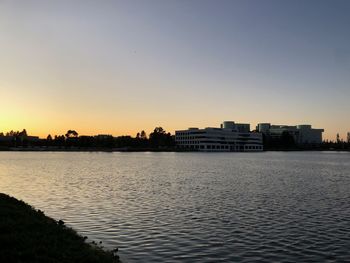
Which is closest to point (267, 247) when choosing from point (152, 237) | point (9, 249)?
point (152, 237)

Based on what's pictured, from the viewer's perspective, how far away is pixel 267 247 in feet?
89.1

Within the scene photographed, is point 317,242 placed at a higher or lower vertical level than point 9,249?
lower

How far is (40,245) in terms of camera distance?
69.8 ft

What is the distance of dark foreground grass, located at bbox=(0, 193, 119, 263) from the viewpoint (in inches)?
747

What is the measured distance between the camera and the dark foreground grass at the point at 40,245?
18969 millimetres

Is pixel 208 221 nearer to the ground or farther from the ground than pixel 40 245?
nearer to the ground

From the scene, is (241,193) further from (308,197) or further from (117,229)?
(117,229)

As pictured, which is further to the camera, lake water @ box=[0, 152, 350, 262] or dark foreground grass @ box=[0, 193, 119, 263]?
lake water @ box=[0, 152, 350, 262]

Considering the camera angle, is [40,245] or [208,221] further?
[208,221]

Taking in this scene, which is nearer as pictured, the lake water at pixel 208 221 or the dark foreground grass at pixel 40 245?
the dark foreground grass at pixel 40 245

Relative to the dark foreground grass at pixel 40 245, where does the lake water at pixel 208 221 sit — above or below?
below

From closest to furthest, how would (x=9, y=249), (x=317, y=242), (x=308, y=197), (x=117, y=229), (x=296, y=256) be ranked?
(x=9, y=249) → (x=296, y=256) → (x=317, y=242) → (x=117, y=229) → (x=308, y=197)

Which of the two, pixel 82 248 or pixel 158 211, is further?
pixel 158 211

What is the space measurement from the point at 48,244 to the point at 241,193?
40493mm
